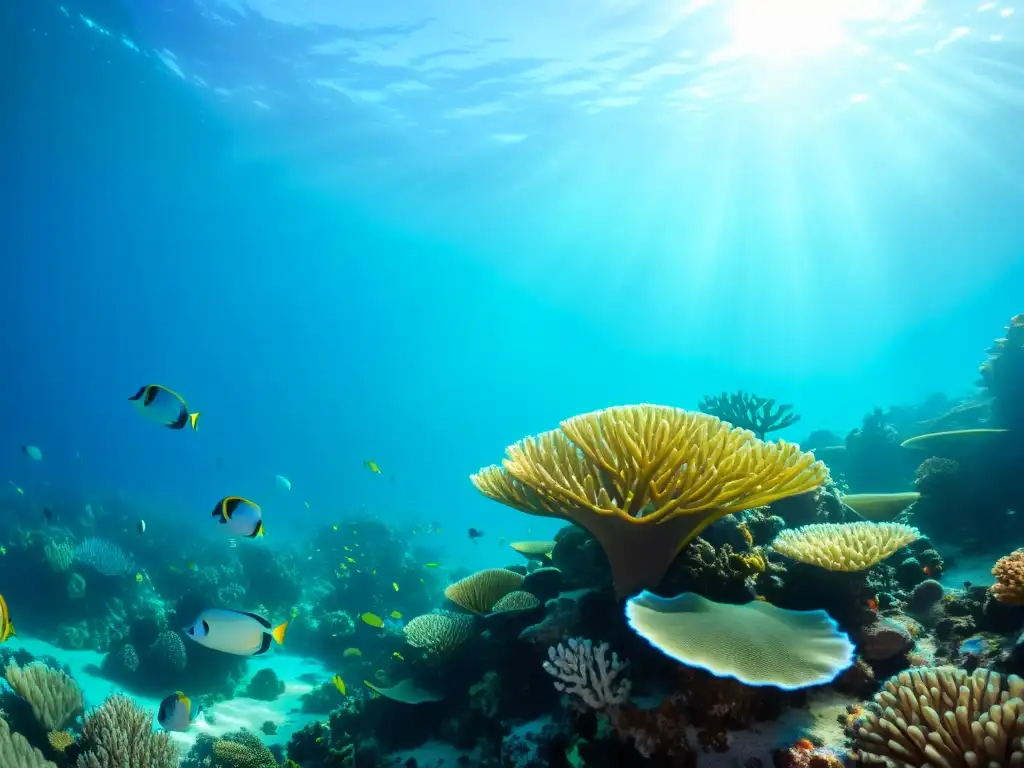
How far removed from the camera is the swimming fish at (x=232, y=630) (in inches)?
152

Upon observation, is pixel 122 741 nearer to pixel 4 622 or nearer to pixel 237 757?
pixel 4 622

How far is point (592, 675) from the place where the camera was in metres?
3.55

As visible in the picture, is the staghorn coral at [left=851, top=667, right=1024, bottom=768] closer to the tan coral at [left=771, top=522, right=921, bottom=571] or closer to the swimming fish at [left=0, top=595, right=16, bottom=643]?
the tan coral at [left=771, top=522, right=921, bottom=571]

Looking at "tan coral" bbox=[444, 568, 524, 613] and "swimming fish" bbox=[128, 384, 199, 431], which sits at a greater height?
"swimming fish" bbox=[128, 384, 199, 431]

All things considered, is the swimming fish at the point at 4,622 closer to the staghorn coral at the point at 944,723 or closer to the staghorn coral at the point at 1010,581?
the staghorn coral at the point at 944,723

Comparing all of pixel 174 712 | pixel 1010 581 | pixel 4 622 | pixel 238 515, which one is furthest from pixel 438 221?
pixel 1010 581

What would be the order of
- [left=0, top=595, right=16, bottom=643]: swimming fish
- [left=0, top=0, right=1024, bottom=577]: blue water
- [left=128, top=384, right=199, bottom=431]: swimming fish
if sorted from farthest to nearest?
[left=0, top=0, right=1024, bottom=577]: blue water < [left=128, top=384, right=199, bottom=431]: swimming fish < [left=0, top=595, right=16, bottom=643]: swimming fish

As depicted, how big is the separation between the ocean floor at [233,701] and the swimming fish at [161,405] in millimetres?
6256

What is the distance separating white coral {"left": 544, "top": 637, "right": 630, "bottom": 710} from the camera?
3523 millimetres

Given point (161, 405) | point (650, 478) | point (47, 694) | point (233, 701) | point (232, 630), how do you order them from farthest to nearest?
point (233, 701), point (161, 405), point (47, 694), point (232, 630), point (650, 478)

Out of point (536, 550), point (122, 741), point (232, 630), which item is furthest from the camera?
point (536, 550)

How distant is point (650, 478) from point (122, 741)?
5.09 m

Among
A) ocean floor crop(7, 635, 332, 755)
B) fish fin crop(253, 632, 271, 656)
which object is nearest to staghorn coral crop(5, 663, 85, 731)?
fish fin crop(253, 632, 271, 656)

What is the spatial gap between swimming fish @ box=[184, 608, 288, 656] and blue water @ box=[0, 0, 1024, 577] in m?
25.1
